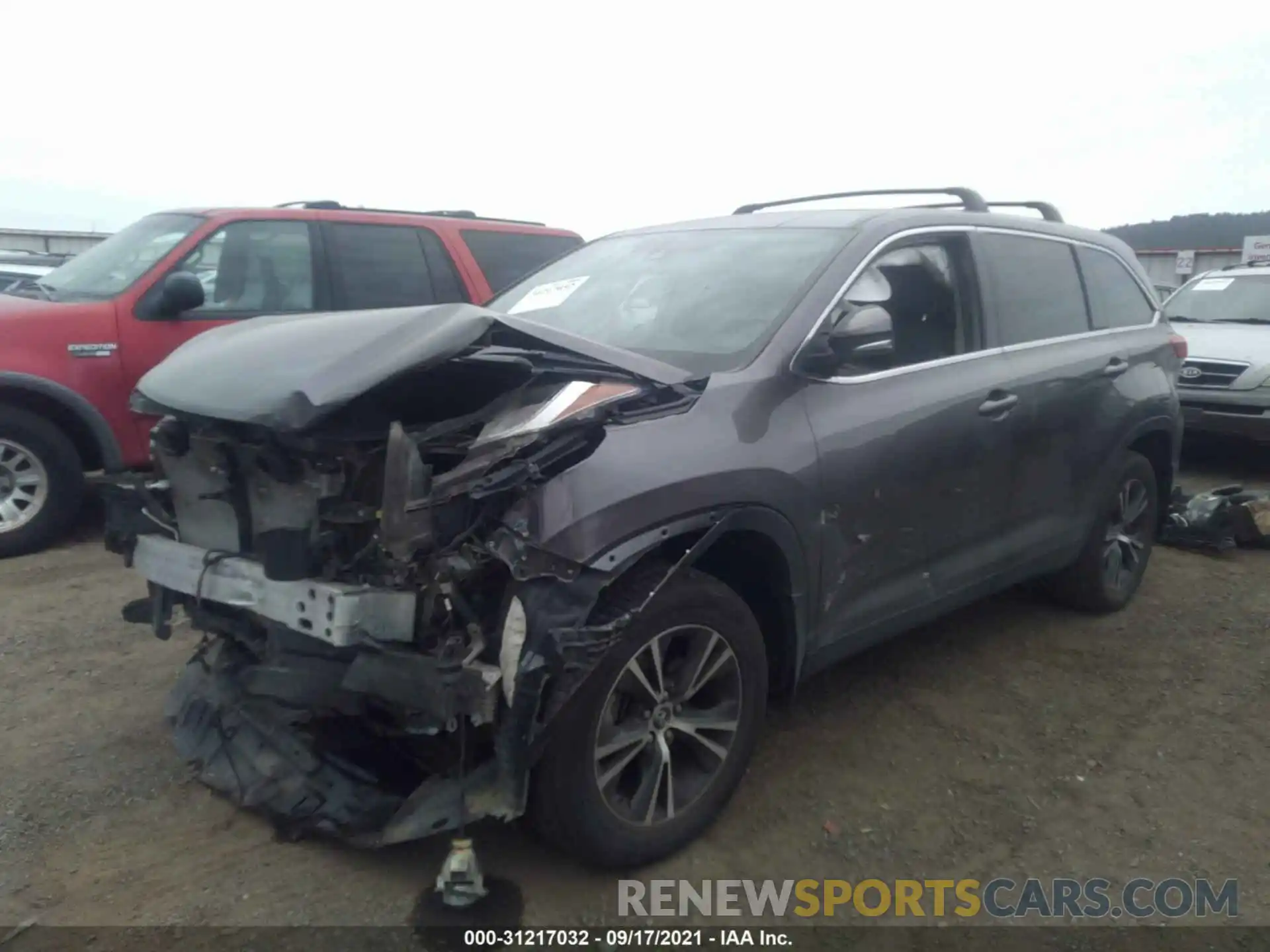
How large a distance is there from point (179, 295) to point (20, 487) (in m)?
1.34

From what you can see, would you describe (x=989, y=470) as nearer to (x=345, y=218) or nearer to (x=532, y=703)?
(x=532, y=703)

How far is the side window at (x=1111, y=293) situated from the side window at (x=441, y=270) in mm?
3736

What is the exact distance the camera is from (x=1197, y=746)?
385 cm

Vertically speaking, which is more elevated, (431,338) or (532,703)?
(431,338)

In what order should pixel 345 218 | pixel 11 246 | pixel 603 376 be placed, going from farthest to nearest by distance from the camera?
pixel 11 246
pixel 345 218
pixel 603 376

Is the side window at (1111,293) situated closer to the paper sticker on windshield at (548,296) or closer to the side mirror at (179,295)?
the paper sticker on windshield at (548,296)

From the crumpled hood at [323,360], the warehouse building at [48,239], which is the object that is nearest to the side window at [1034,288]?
the crumpled hood at [323,360]

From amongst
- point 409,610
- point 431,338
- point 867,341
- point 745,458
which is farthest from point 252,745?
point 867,341

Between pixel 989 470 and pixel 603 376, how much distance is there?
1.78 meters

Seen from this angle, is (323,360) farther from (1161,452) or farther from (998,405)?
(1161,452)

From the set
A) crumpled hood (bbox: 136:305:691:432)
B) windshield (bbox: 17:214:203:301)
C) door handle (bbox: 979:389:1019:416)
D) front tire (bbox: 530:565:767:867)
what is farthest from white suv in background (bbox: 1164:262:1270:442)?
windshield (bbox: 17:214:203:301)

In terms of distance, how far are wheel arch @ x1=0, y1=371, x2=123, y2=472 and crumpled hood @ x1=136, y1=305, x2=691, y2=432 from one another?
2.66 m

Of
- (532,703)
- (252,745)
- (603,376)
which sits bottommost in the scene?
(252,745)

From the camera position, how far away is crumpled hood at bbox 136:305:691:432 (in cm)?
263
